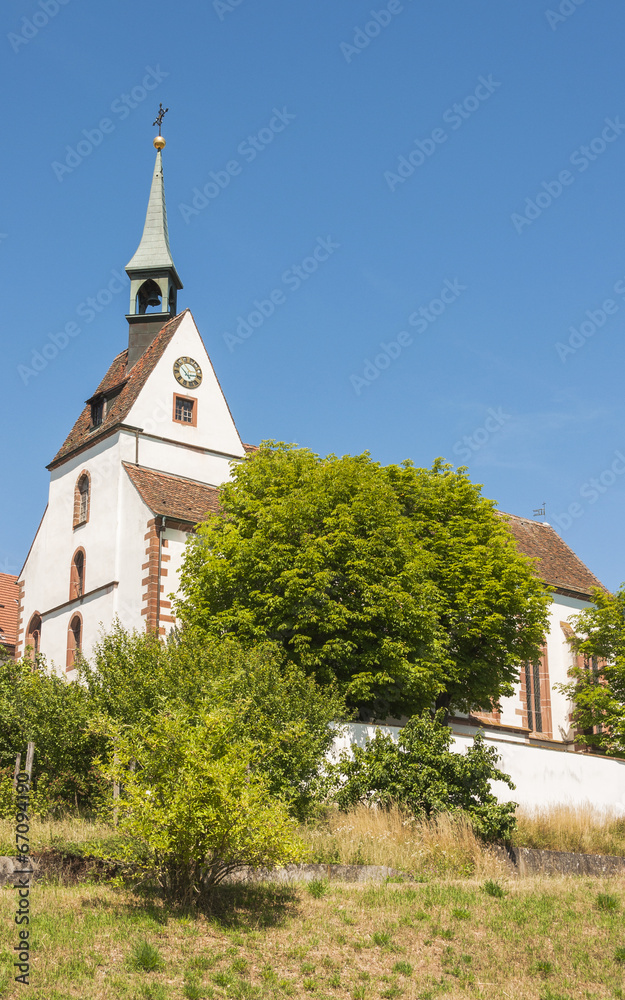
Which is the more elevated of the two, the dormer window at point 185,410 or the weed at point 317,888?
the dormer window at point 185,410

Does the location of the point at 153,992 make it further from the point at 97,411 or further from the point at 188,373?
the point at 97,411

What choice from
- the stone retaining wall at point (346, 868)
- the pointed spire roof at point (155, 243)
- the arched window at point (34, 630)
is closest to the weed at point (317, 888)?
the stone retaining wall at point (346, 868)

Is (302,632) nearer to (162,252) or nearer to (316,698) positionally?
(316,698)

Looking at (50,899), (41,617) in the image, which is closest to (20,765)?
(50,899)

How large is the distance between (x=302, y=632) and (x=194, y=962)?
41.6 ft

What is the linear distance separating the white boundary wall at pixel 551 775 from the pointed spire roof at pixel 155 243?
2292cm

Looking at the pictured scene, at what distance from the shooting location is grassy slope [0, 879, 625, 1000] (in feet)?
32.9

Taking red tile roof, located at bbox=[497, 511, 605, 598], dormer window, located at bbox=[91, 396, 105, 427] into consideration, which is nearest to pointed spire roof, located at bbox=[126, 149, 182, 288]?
dormer window, located at bbox=[91, 396, 105, 427]

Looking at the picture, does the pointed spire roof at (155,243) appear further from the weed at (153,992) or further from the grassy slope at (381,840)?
the weed at (153,992)

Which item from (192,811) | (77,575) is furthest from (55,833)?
(77,575)

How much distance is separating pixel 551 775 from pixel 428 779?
26.3ft

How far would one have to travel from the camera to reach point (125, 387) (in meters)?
36.6

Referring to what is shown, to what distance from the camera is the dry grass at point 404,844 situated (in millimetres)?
15109

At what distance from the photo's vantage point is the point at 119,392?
1447 inches
